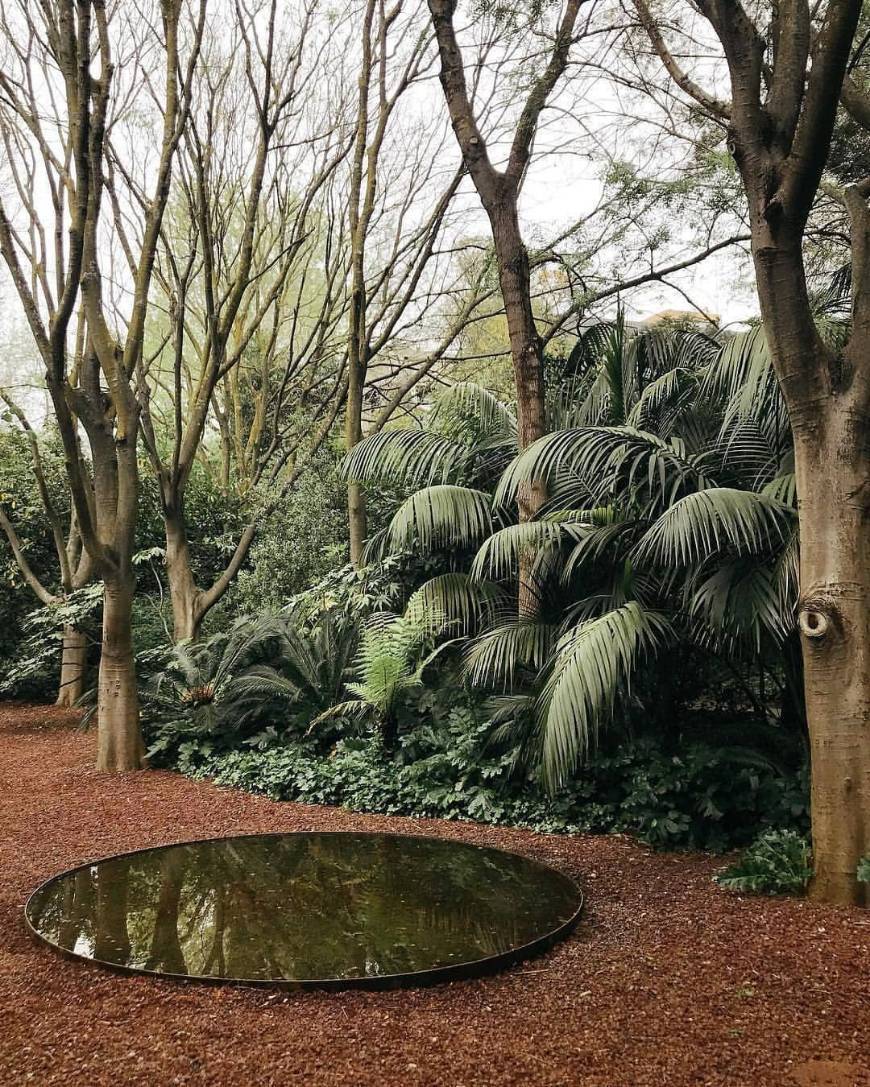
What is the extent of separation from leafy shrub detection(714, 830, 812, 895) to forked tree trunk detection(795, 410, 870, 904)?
4.3 inches

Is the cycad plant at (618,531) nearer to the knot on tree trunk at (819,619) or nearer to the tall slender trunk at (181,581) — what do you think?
the knot on tree trunk at (819,619)

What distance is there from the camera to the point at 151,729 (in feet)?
25.2

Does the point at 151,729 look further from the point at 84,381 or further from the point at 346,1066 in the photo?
the point at 346,1066

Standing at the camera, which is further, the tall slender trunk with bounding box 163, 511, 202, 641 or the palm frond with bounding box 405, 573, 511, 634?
the tall slender trunk with bounding box 163, 511, 202, 641

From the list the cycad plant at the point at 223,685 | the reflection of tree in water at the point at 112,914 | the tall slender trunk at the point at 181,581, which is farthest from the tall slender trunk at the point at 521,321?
the reflection of tree in water at the point at 112,914

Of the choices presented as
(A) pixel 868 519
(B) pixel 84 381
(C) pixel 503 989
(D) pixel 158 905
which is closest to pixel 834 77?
(A) pixel 868 519

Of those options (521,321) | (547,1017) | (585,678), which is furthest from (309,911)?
(521,321)

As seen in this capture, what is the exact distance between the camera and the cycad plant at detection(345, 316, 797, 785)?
4.77 meters

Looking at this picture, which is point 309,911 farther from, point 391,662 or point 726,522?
point 726,522

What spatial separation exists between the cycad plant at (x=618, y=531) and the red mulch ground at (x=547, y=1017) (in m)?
1.37

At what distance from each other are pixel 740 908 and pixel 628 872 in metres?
0.74

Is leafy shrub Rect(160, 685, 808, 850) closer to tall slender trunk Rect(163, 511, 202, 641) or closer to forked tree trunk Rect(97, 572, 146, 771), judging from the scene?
forked tree trunk Rect(97, 572, 146, 771)

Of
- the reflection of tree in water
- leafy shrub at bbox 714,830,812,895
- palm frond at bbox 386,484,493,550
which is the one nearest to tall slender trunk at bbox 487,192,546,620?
palm frond at bbox 386,484,493,550

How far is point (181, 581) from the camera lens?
862 cm
